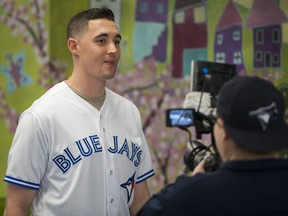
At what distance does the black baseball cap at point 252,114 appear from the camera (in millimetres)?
1199

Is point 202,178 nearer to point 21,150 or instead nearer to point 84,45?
point 21,150

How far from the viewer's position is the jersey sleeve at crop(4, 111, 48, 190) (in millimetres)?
1804

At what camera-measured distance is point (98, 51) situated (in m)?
1.98

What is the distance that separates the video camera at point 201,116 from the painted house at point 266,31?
1359 mm

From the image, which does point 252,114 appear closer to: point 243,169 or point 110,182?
point 243,169

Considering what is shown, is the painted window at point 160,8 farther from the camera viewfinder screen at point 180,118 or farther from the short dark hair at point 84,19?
the camera viewfinder screen at point 180,118

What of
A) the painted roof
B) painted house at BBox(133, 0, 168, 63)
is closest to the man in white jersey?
the painted roof

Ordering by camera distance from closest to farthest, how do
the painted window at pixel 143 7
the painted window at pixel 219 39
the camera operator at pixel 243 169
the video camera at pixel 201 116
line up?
the camera operator at pixel 243 169
the video camera at pixel 201 116
the painted window at pixel 219 39
the painted window at pixel 143 7

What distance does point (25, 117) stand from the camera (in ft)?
6.06

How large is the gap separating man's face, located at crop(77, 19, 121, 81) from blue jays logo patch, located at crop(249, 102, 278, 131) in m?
0.89

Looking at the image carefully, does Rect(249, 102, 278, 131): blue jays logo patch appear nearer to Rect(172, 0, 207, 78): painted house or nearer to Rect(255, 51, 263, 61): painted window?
Rect(255, 51, 263, 61): painted window

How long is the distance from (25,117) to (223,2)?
2246mm

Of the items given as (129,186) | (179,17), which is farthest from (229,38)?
(129,186)

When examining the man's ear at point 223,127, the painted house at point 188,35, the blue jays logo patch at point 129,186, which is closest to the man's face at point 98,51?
the blue jays logo patch at point 129,186
